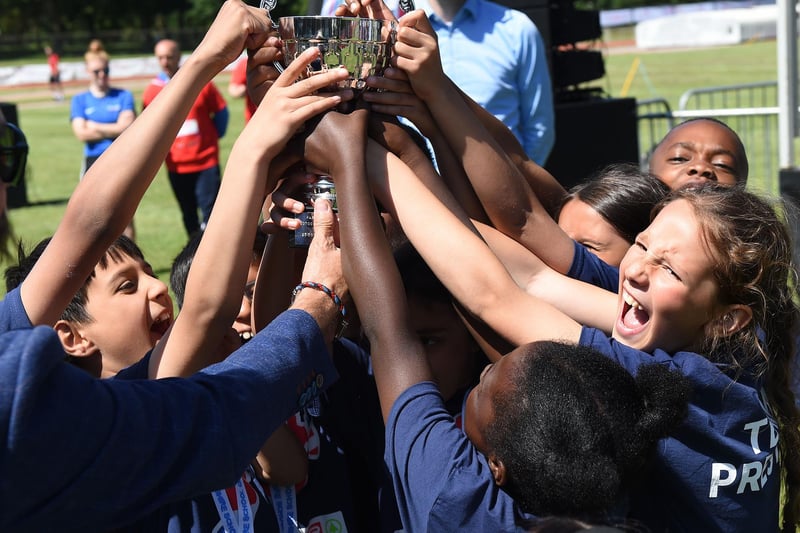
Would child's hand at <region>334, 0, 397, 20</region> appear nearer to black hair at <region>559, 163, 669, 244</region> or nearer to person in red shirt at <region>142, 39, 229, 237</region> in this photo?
black hair at <region>559, 163, 669, 244</region>

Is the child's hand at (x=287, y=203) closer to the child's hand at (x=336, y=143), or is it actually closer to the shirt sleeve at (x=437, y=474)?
the child's hand at (x=336, y=143)

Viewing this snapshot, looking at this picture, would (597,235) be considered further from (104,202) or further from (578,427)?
(104,202)

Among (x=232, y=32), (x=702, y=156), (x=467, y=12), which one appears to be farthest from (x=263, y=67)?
(x=467, y=12)

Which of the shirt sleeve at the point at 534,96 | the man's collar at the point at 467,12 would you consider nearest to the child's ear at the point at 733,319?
the shirt sleeve at the point at 534,96

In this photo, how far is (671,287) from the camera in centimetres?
197

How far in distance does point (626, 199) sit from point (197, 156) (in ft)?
22.9

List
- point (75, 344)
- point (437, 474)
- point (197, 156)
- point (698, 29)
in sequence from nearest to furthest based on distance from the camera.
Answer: point (437, 474)
point (75, 344)
point (197, 156)
point (698, 29)

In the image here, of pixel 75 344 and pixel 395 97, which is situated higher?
pixel 395 97

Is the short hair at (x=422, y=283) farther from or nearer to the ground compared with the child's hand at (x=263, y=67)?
nearer to the ground

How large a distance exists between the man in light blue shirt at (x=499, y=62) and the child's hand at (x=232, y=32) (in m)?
2.52

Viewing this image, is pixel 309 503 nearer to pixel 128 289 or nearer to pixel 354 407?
pixel 354 407

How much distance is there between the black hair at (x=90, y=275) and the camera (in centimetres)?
222

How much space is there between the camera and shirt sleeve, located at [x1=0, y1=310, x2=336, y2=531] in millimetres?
1307

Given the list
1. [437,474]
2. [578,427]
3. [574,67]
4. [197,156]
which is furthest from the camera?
[197,156]
